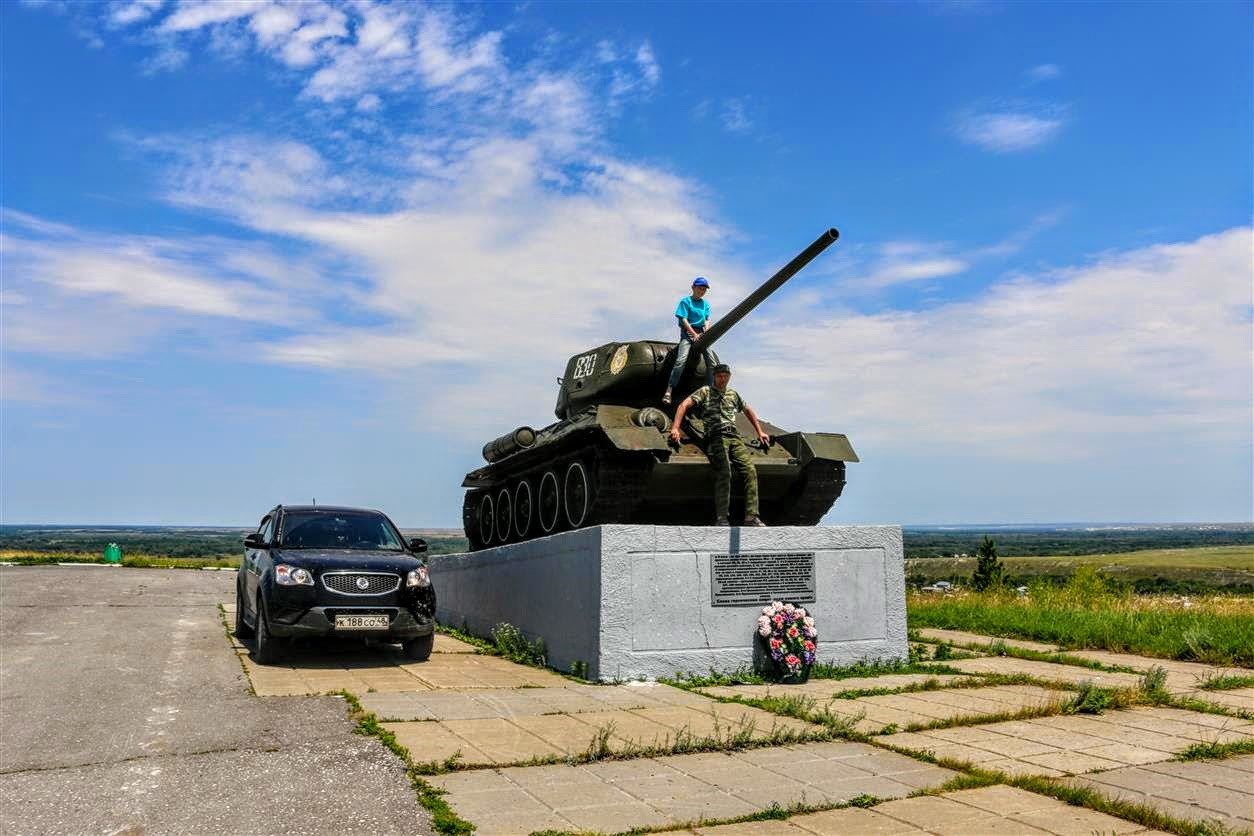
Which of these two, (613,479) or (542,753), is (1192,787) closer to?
(542,753)

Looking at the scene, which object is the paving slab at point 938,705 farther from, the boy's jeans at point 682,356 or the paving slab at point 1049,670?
the boy's jeans at point 682,356

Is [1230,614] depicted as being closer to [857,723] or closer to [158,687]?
[857,723]

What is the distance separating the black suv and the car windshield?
0.03ft

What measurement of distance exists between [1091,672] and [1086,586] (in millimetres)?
10509

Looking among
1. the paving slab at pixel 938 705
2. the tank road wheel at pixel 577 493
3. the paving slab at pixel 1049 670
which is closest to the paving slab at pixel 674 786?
the paving slab at pixel 938 705

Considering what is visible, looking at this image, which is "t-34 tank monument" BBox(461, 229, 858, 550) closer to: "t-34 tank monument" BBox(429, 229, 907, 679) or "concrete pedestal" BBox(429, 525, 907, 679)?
"t-34 tank monument" BBox(429, 229, 907, 679)

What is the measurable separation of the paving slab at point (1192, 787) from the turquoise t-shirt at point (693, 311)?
717 centimetres

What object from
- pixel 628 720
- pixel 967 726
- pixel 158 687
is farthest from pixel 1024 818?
pixel 158 687

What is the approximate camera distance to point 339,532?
1099 centimetres

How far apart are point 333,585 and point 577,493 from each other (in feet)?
11.1

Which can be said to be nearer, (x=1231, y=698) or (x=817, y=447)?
(x=1231, y=698)

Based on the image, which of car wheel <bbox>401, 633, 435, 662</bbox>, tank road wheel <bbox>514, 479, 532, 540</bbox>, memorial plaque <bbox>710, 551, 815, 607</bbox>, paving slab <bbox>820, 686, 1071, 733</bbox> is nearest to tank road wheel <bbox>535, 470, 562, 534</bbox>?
tank road wheel <bbox>514, 479, 532, 540</bbox>

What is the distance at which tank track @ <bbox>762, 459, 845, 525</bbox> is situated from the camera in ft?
40.1

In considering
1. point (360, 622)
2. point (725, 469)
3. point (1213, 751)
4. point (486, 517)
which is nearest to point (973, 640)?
point (725, 469)
